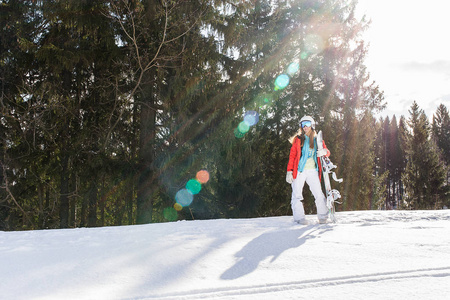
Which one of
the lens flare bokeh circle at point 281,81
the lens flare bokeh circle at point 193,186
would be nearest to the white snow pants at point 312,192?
the lens flare bokeh circle at point 193,186

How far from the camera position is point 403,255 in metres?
3.19

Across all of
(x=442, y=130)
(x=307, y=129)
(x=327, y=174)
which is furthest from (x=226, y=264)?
(x=442, y=130)

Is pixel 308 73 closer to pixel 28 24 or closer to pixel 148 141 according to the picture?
pixel 148 141

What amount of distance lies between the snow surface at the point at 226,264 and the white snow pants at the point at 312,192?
36.3 inches

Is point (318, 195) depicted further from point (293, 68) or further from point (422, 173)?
point (422, 173)

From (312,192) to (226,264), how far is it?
10.4 feet

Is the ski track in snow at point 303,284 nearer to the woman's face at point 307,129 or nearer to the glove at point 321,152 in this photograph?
the glove at point 321,152

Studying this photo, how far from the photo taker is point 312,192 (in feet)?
18.8

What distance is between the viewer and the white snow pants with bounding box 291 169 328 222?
5.63m

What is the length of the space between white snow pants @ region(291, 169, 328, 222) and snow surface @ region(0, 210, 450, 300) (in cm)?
92

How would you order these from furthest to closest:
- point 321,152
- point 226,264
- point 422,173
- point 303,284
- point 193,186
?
point 422,173
point 193,186
point 321,152
point 226,264
point 303,284

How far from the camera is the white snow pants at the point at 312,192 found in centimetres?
563

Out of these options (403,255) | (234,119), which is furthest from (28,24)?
(403,255)

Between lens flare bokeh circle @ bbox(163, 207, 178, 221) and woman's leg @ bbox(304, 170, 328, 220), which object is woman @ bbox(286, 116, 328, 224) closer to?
woman's leg @ bbox(304, 170, 328, 220)
